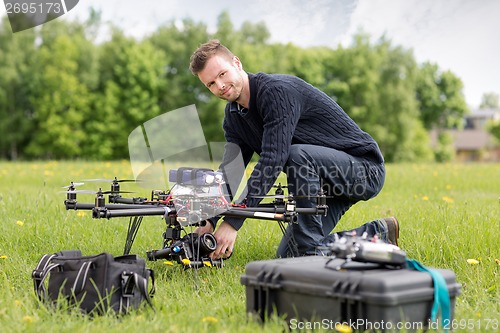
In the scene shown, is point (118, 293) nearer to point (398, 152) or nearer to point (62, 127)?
point (62, 127)

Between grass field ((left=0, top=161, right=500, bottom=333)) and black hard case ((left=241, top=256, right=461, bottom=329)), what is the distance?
4.3 inches

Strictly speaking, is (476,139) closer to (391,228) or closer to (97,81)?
(97,81)

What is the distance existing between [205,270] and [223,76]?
118cm

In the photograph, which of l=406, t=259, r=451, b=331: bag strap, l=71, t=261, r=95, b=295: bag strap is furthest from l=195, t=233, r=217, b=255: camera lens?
l=406, t=259, r=451, b=331: bag strap

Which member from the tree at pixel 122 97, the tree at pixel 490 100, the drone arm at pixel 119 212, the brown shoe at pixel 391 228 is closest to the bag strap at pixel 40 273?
the drone arm at pixel 119 212

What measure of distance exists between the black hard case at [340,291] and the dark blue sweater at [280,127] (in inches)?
39.7

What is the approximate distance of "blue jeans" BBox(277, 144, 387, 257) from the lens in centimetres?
418

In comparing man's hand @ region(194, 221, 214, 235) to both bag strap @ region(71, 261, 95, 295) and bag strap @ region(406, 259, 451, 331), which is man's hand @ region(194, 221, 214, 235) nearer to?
bag strap @ region(71, 261, 95, 295)

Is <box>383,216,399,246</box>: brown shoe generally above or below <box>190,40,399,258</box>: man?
below

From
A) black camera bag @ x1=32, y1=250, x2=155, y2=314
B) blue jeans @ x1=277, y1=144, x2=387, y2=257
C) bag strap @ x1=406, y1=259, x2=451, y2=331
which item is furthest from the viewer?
blue jeans @ x1=277, y1=144, x2=387, y2=257

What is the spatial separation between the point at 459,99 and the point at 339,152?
188 ft

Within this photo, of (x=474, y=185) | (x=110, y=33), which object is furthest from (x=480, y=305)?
(x=110, y=33)

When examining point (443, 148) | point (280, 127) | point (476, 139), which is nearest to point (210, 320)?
point (280, 127)

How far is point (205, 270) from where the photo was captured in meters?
4.19
